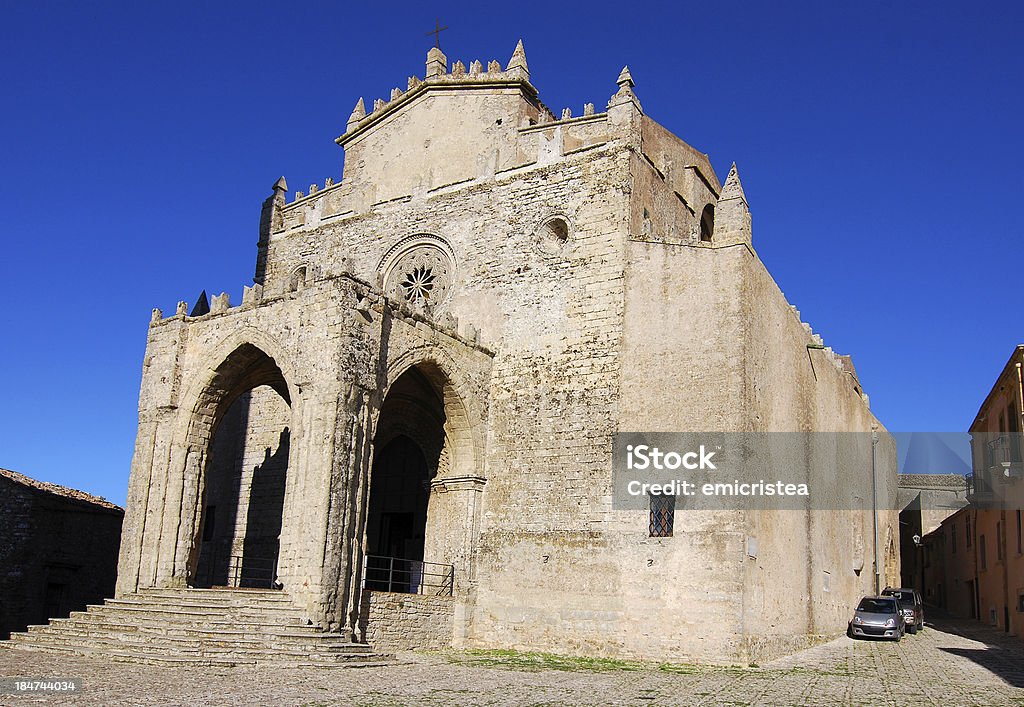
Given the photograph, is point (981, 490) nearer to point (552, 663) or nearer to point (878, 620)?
point (878, 620)

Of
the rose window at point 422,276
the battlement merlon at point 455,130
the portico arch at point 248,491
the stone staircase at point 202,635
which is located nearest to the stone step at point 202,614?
the stone staircase at point 202,635

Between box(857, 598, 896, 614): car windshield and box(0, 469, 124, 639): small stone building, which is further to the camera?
box(857, 598, 896, 614): car windshield

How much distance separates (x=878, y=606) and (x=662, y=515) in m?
9.24

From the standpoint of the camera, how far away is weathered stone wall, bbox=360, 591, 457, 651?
1536cm

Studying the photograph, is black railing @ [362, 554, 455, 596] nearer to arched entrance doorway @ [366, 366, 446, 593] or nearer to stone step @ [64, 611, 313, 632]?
arched entrance doorway @ [366, 366, 446, 593]

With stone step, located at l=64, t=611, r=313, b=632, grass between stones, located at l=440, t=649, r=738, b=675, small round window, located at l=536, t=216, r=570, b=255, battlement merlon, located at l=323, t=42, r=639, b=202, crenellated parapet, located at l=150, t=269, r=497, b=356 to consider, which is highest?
battlement merlon, located at l=323, t=42, r=639, b=202

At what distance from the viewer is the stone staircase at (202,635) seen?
12992 millimetres

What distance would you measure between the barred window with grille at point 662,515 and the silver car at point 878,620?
335 inches

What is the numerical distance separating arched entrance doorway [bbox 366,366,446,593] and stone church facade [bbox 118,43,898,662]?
0.19 feet

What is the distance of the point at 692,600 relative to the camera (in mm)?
15312

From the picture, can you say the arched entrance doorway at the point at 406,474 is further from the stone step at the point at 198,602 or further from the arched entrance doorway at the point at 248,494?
the stone step at the point at 198,602

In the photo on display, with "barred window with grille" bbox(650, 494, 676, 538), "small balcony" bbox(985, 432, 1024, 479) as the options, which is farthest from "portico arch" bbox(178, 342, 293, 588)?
"small balcony" bbox(985, 432, 1024, 479)

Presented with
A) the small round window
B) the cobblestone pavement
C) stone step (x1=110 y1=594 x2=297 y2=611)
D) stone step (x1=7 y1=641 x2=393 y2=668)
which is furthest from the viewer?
the small round window

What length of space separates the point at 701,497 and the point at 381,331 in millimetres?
6146
